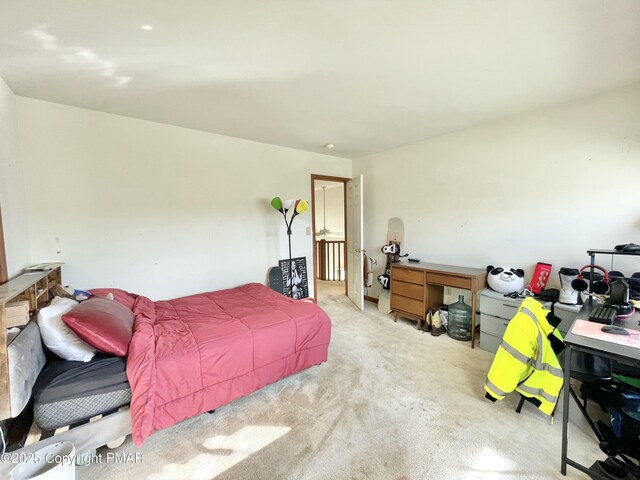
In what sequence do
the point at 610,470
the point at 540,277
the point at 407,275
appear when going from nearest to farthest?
the point at 610,470 < the point at 540,277 < the point at 407,275

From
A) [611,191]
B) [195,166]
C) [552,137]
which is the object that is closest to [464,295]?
[611,191]

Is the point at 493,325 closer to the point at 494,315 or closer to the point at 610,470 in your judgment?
the point at 494,315

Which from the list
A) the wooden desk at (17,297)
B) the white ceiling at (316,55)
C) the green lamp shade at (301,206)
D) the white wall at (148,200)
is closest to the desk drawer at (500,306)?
the white ceiling at (316,55)

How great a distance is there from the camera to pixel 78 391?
148 cm

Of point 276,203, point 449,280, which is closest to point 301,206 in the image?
point 276,203

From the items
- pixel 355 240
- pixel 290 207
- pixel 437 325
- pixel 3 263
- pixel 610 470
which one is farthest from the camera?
pixel 355 240

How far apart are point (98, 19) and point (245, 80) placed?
887mm

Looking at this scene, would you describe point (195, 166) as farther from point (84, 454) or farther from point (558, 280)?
point (558, 280)

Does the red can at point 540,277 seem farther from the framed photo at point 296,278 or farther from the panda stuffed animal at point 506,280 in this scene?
the framed photo at point 296,278

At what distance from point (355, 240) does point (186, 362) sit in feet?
10.5

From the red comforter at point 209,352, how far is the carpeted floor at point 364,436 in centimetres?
15

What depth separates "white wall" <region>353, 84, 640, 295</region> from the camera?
2.32 metres

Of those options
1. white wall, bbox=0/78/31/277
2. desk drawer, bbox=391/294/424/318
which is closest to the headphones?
desk drawer, bbox=391/294/424/318

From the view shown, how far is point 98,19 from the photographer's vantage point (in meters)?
1.41
